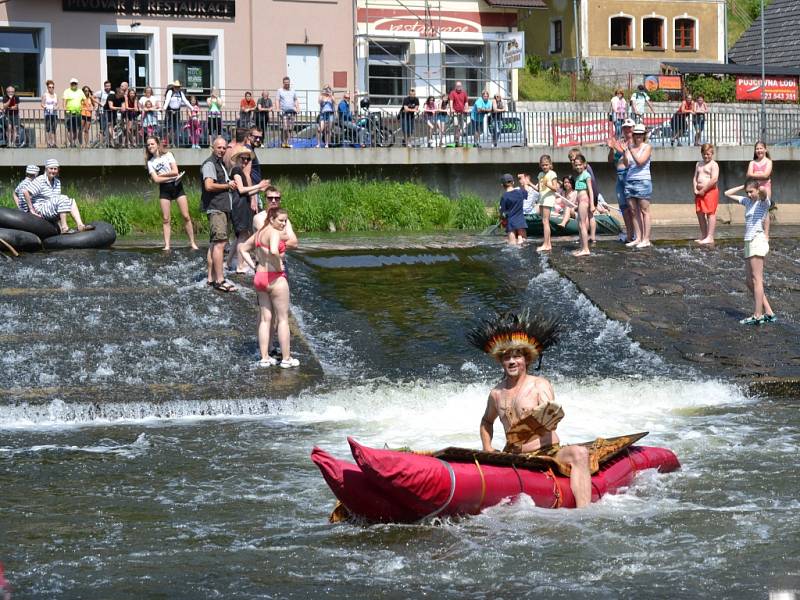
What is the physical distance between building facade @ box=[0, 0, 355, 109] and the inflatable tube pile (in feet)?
45.4

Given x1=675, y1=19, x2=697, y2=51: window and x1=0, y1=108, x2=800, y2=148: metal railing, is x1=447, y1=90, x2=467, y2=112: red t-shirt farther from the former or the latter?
x1=675, y1=19, x2=697, y2=51: window

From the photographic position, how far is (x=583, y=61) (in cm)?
5000

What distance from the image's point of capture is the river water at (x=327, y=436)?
9.30 meters

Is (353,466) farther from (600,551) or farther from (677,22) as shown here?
(677,22)

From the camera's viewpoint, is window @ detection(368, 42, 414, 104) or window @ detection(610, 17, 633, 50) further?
window @ detection(610, 17, 633, 50)

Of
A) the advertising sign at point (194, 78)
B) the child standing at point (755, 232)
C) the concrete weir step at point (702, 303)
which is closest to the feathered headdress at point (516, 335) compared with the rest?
the concrete weir step at point (702, 303)

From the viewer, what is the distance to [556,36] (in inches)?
2050

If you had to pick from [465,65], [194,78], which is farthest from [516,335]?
[465,65]

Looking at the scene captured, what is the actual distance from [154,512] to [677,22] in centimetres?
4520

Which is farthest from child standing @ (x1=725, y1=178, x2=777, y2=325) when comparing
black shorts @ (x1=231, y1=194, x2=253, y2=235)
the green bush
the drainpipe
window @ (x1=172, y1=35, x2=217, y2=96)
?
the drainpipe

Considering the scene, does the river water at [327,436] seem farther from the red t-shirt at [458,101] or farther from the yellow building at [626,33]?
the yellow building at [626,33]

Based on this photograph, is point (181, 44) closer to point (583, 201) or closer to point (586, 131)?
point (586, 131)

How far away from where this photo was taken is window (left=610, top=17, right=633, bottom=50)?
168 feet

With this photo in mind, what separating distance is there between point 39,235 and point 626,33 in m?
34.8
